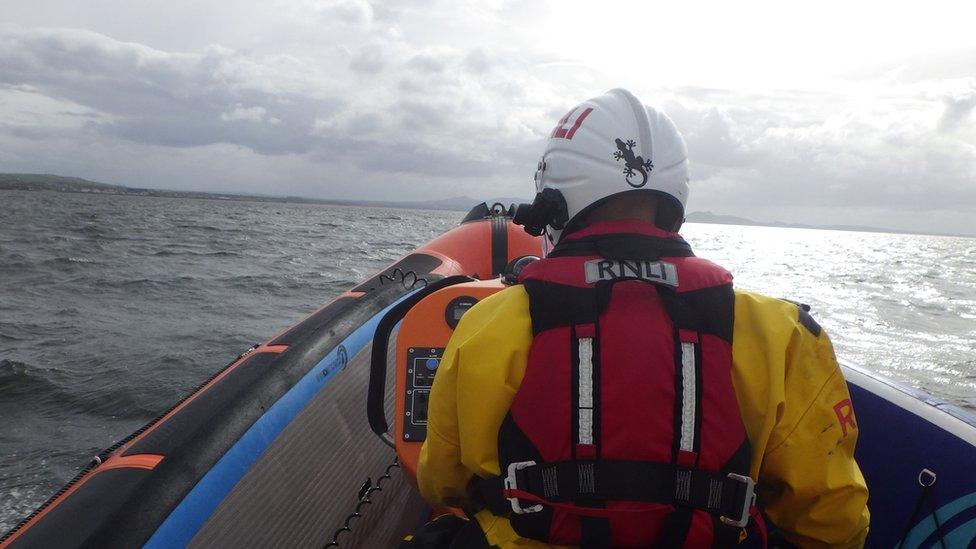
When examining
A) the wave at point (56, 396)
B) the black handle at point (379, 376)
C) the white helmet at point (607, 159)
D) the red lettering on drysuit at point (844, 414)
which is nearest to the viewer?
the red lettering on drysuit at point (844, 414)

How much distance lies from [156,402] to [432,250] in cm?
247

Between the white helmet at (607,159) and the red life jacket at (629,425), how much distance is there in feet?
1.06

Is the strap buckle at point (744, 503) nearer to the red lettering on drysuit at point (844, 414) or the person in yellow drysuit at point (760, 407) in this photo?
the person in yellow drysuit at point (760, 407)

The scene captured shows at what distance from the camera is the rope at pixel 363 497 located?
93.4 inches

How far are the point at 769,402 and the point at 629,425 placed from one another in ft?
0.99

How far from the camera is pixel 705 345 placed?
117 centimetres

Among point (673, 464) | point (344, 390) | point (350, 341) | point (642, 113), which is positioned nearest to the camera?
point (673, 464)

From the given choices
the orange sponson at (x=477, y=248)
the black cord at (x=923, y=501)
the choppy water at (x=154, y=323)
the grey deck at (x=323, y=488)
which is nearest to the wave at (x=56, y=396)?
the choppy water at (x=154, y=323)

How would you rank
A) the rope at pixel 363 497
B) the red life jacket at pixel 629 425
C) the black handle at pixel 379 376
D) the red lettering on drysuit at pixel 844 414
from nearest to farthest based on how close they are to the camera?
1. the red life jacket at pixel 629 425
2. the red lettering on drysuit at pixel 844 414
3. the black handle at pixel 379 376
4. the rope at pixel 363 497

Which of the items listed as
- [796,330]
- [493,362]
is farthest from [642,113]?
[493,362]

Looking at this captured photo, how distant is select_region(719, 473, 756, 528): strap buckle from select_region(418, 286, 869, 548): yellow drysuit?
3.6 inches

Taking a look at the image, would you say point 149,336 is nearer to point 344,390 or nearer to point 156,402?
point 156,402

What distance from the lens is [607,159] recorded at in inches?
57.2

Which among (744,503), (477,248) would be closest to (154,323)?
(477,248)
